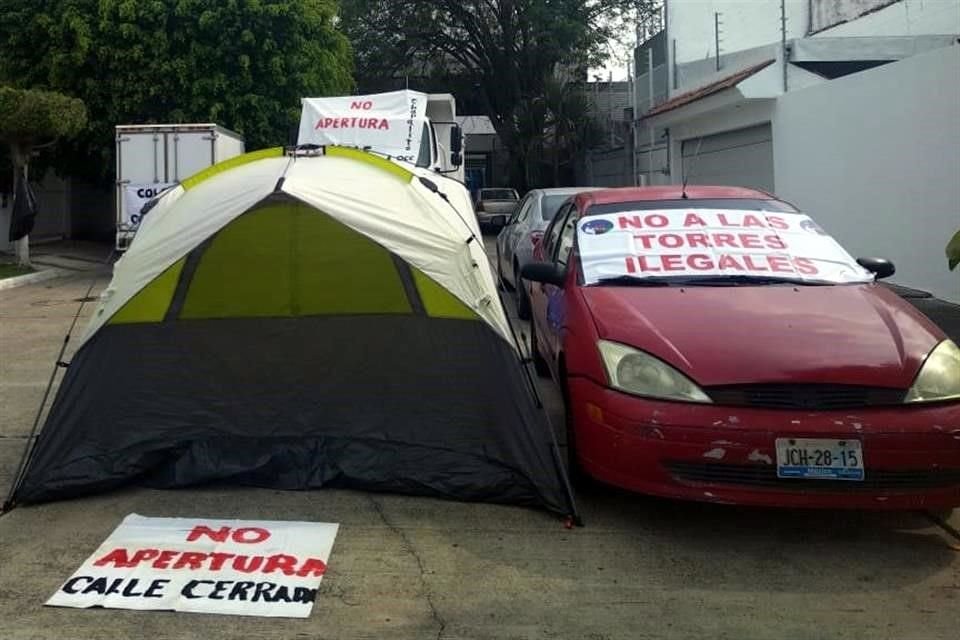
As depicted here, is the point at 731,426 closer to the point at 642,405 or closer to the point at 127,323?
the point at 642,405

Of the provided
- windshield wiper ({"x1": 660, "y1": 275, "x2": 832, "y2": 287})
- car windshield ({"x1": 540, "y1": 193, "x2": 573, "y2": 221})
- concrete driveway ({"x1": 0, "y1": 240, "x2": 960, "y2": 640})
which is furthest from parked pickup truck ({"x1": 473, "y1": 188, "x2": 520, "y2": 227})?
concrete driveway ({"x1": 0, "y1": 240, "x2": 960, "y2": 640})

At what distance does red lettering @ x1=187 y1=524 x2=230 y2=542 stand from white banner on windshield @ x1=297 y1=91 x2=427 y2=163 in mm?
10014

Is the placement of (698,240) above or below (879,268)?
above

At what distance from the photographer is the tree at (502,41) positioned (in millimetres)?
29266

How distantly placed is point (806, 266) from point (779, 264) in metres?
0.16

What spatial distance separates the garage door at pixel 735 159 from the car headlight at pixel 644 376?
35.1 feet

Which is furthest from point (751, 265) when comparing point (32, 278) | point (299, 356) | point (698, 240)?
point (32, 278)

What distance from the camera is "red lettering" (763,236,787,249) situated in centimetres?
532

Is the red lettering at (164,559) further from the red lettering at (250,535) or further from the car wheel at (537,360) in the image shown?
the car wheel at (537,360)

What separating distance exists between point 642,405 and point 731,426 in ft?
1.32

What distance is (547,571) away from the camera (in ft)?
13.2

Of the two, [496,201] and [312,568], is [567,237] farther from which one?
[496,201]

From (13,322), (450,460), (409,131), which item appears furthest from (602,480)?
(409,131)

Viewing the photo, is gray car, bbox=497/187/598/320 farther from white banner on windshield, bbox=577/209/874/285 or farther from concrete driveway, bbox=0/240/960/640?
concrete driveway, bbox=0/240/960/640
